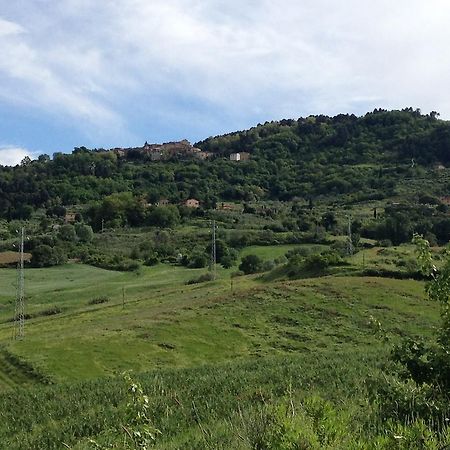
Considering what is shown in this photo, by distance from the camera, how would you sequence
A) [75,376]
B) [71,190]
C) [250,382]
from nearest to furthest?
1. [250,382]
2. [75,376]
3. [71,190]

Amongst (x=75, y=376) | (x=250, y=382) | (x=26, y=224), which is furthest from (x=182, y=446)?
(x=26, y=224)

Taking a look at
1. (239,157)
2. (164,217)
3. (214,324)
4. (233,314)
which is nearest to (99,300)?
(233,314)

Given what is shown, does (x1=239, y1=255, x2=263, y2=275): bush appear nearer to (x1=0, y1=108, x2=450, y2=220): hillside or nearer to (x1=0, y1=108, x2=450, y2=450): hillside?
(x1=0, y1=108, x2=450, y2=450): hillside

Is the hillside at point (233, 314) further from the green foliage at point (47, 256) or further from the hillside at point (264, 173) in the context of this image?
the hillside at point (264, 173)

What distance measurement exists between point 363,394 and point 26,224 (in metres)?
128

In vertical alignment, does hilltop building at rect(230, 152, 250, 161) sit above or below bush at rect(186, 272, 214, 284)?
above

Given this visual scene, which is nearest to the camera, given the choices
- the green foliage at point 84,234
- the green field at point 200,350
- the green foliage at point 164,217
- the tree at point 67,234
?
the green field at point 200,350

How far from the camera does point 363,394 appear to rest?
1268cm

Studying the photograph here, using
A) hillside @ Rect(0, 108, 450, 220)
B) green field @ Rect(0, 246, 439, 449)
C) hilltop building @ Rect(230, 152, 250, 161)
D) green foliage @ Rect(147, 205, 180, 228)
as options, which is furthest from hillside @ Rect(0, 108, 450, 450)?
hilltop building @ Rect(230, 152, 250, 161)

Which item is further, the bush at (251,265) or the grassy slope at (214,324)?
the bush at (251,265)

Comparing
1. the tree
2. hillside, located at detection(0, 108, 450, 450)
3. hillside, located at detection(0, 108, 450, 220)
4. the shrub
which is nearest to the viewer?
hillside, located at detection(0, 108, 450, 450)

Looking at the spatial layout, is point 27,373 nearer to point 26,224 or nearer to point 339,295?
point 339,295

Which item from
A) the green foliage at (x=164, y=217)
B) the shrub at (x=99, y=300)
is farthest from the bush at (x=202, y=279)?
the green foliage at (x=164, y=217)

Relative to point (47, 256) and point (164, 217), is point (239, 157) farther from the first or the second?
point (47, 256)
